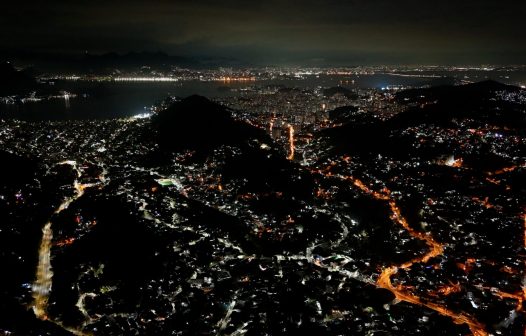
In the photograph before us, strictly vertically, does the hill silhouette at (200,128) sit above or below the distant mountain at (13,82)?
below

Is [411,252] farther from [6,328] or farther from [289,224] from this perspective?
[6,328]

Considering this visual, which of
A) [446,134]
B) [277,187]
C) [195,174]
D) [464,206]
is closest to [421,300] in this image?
[464,206]

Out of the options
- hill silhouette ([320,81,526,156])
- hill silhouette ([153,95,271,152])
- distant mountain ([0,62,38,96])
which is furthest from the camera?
distant mountain ([0,62,38,96])

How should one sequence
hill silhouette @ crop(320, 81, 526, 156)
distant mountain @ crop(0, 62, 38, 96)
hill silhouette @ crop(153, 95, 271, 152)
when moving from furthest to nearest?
distant mountain @ crop(0, 62, 38, 96), hill silhouette @ crop(153, 95, 271, 152), hill silhouette @ crop(320, 81, 526, 156)

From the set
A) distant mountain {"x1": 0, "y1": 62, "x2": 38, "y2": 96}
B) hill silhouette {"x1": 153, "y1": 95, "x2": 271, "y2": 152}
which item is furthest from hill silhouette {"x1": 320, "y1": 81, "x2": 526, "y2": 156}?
distant mountain {"x1": 0, "y1": 62, "x2": 38, "y2": 96}

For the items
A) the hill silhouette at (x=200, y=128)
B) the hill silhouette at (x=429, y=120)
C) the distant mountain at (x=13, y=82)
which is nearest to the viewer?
the hill silhouette at (x=429, y=120)

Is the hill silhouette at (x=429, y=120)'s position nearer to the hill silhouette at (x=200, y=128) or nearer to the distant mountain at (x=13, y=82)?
the hill silhouette at (x=200, y=128)

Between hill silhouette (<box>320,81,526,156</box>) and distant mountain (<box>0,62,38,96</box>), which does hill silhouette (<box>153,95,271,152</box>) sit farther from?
distant mountain (<box>0,62,38,96</box>)

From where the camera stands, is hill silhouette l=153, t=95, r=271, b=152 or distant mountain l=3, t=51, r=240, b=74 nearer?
hill silhouette l=153, t=95, r=271, b=152

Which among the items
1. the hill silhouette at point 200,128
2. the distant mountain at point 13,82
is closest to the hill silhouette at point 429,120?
the hill silhouette at point 200,128
